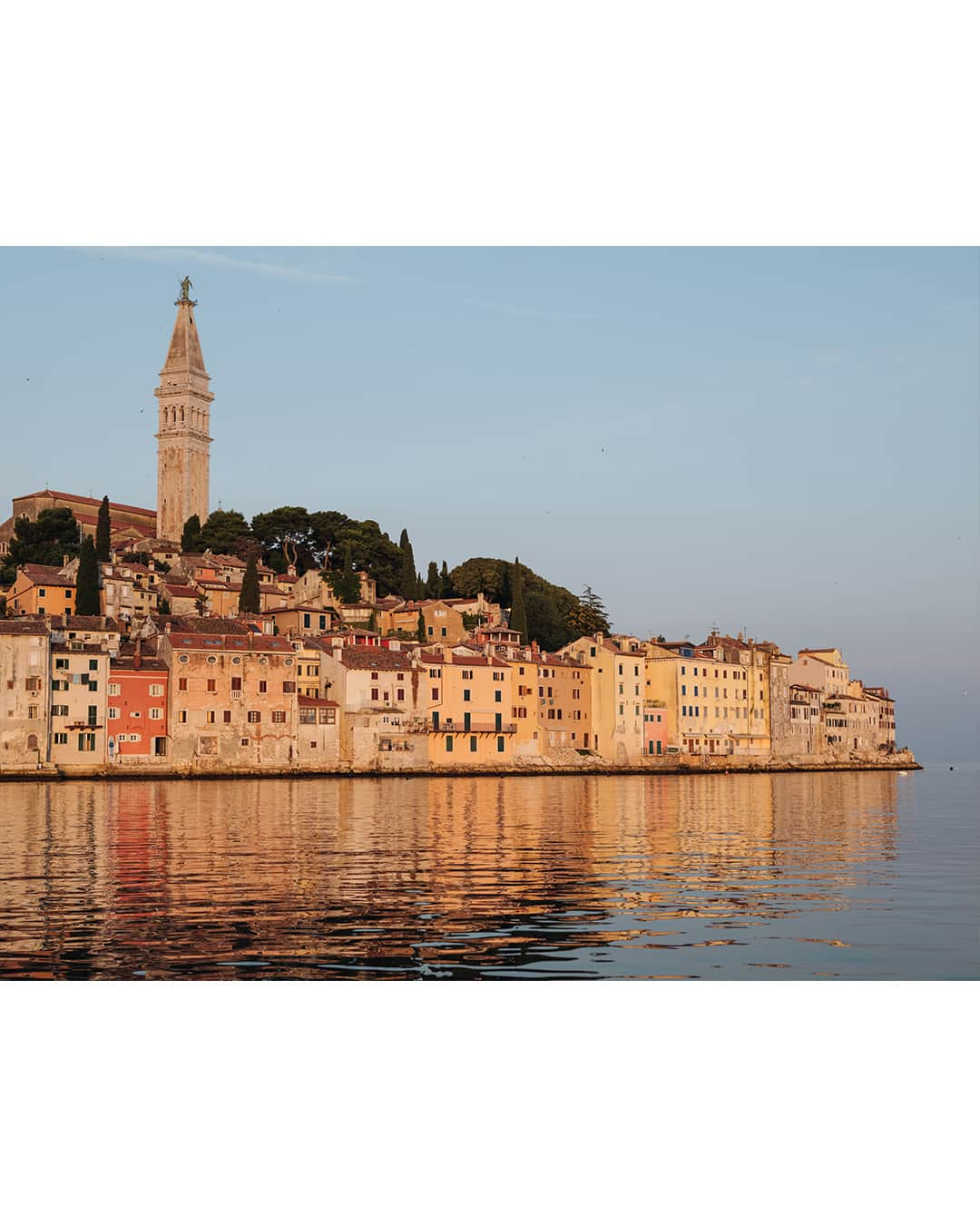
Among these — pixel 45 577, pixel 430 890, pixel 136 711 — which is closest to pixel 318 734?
pixel 136 711

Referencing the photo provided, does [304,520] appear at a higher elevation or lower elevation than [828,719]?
higher

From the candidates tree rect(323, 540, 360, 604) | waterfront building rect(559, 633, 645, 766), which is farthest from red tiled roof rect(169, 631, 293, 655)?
waterfront building rect(559, 633, 645, 766)

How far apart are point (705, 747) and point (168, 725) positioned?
21.1 meters

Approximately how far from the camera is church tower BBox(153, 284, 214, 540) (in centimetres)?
6325

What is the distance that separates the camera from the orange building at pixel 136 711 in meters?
35.2

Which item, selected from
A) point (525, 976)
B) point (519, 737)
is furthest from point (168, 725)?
point (525, 976)

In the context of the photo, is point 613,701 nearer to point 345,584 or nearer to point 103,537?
point 345,584

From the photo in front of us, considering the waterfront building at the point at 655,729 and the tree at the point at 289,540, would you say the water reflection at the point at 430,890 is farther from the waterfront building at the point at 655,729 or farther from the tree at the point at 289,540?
the tree at the point at 289,540

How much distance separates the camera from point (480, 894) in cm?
1054

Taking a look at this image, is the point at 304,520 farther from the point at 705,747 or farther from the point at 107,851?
the point at 107,851

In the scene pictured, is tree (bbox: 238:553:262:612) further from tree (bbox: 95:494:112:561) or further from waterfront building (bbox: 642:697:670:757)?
waterfront building (bbox: 642:697:670:757)

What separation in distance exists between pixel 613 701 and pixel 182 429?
97.3ft

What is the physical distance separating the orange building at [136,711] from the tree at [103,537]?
1167cm

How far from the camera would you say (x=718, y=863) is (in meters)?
13.5
